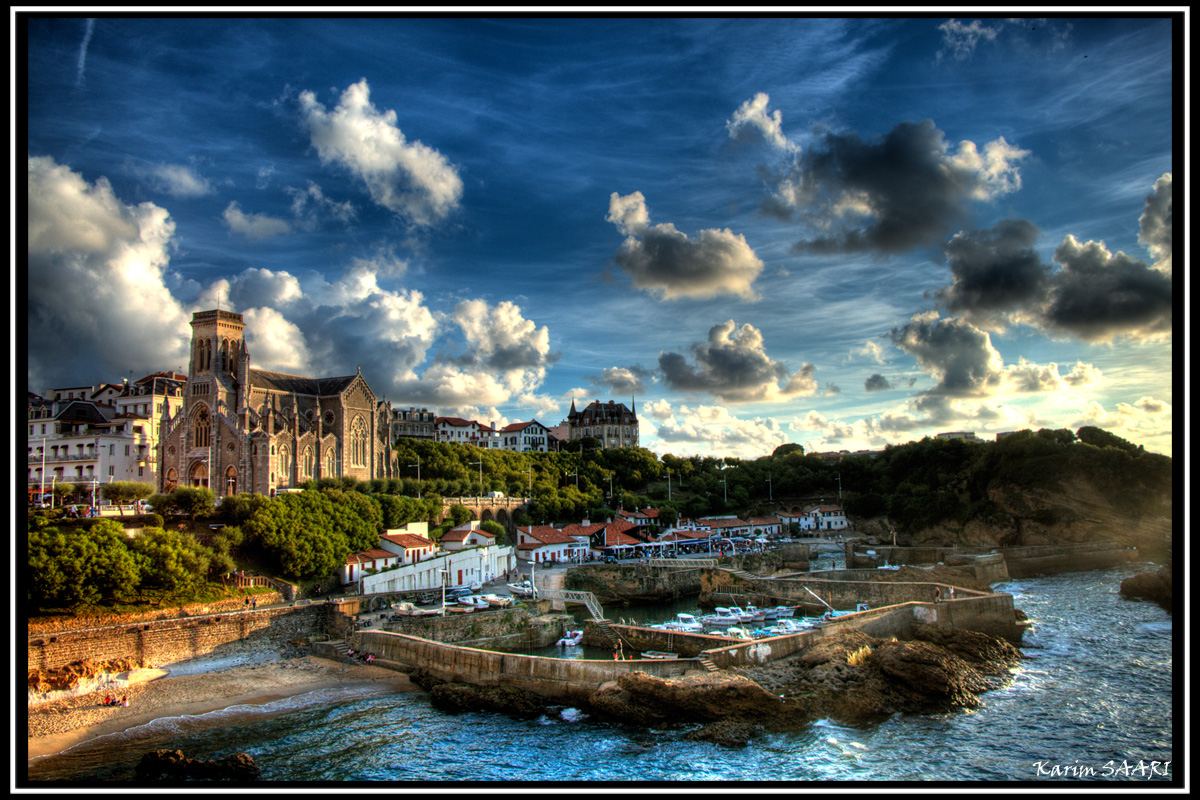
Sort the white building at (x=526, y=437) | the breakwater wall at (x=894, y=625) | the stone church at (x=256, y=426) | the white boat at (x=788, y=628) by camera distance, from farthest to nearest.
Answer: the white building at (x=526, y=437), the stone church at (x=256, y=426), the white boat at (x=788, y=628), the breakwater wall at (x=894, y=625)

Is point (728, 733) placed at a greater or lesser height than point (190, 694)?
greater

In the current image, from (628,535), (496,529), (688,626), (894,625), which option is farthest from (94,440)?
(894,625)

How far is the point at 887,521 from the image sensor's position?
7944 centimetres

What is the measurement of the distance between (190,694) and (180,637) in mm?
4950

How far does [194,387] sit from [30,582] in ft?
112

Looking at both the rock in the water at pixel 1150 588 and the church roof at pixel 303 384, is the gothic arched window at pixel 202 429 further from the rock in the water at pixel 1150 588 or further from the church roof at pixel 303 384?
the rock in the water at pixel 1150 588

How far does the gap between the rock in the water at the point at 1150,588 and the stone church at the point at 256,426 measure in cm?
5901

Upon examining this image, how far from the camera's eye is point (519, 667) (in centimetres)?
2486

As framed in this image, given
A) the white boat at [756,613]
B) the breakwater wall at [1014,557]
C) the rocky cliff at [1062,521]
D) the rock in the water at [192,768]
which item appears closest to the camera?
the rock in the water at [192,768]

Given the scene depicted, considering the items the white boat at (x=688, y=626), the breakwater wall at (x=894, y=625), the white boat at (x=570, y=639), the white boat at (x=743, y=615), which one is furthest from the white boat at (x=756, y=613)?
the white boat at (x=570, y=639)

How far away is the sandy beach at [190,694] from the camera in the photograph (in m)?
21.1

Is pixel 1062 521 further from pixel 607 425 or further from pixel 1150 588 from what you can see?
pixel 607 425
